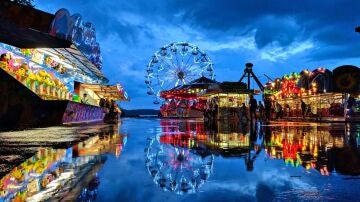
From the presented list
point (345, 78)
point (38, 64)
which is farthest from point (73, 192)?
point (345, 78)

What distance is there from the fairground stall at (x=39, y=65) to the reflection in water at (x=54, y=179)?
4.11 m

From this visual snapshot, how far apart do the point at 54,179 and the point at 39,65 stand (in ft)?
50.8

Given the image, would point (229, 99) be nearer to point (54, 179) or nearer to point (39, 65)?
point (39, 65)

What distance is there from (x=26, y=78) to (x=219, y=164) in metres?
12.6

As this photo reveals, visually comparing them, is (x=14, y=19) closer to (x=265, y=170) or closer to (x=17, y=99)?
(x=17, y=99)

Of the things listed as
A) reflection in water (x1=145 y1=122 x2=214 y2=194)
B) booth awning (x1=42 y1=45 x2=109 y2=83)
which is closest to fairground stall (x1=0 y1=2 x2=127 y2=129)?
booth awning (x1=42 y1=45 x2=109 y2=83)

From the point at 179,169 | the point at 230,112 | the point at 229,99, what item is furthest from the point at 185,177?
the point at 229,99

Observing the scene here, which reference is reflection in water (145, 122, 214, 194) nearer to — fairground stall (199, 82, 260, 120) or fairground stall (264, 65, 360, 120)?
fairground stall (199, 82, 260, 120)

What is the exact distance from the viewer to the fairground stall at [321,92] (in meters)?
32.8

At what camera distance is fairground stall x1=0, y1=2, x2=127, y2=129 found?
408 inches

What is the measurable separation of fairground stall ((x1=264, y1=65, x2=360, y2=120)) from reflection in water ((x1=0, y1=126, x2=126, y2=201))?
30606 millimetres

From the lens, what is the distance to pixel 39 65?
18.3 metres

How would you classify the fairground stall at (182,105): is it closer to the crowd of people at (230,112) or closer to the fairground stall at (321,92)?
the fairground stall at (321,92)

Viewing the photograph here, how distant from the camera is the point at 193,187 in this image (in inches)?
147
